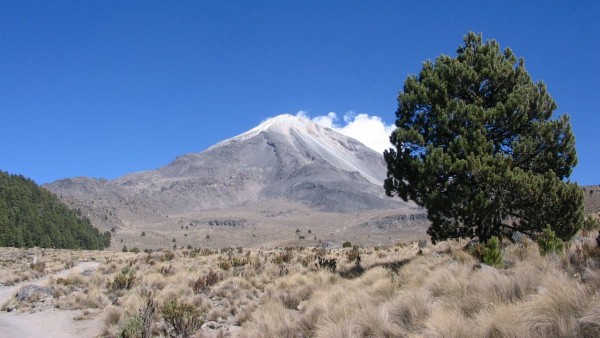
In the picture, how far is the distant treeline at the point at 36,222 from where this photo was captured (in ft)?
237

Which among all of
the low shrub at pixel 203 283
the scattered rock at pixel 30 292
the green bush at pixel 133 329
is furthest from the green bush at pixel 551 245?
the scattered rock at pixel 30 292

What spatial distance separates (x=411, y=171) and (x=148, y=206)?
17727 cm

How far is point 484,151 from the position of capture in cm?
1395

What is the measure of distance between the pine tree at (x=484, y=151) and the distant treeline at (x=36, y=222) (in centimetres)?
7180

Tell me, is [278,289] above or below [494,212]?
below

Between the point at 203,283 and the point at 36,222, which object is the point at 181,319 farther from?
the point at 36,222

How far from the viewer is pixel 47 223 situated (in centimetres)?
8081

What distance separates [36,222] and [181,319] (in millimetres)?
82626

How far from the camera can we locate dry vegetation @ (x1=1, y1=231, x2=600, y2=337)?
5711mm

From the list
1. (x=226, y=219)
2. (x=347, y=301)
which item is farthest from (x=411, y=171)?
(x=226, y=219)

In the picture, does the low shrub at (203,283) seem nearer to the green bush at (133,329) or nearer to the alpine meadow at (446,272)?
the alpine meadow at (446,272)

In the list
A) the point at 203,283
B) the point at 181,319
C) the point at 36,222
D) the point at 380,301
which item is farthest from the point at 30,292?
the point at 36,222

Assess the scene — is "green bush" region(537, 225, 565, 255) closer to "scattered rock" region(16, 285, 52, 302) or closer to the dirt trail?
the dirt trail

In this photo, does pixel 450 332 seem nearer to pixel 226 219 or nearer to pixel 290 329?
pixel 290 329
